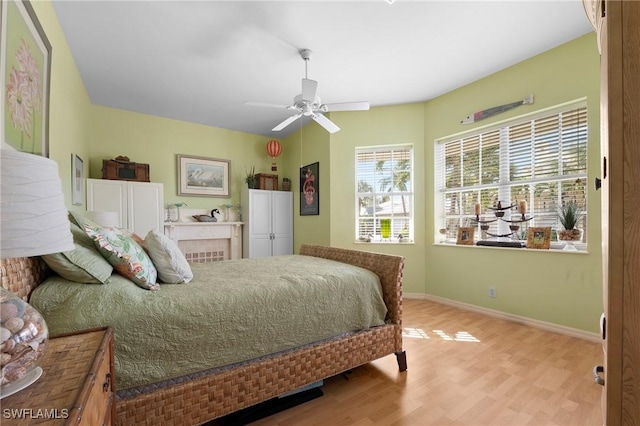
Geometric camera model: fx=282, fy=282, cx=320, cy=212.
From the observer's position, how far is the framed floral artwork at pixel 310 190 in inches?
176

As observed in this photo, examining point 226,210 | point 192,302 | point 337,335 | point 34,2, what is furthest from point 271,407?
point 226,210

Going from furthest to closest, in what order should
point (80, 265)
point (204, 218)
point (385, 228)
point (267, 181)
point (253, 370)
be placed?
1. point (267, 181)
2. point (204, 218)
3. point (385, 228)
4. point (253, 370)
5. point (80, 265)

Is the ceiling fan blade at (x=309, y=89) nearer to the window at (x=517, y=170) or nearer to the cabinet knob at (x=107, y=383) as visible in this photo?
the window at (x=517, y=170)

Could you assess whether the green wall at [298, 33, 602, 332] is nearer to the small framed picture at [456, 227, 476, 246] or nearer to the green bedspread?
the small framed picture at [456, 227, 476, 246]

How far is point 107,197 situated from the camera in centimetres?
355

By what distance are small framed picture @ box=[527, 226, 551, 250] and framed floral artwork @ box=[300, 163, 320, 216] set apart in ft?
8.82

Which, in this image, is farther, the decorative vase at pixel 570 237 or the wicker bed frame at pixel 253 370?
the decorative vase at pixel 570 237

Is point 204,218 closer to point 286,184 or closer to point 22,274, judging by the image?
point 286,184

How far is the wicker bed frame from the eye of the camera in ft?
3.87

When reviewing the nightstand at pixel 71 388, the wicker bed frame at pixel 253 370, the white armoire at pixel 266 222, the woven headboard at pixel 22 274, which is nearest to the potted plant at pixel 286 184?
the white armoire at pixel 266 222

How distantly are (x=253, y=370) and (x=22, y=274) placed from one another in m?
1.07

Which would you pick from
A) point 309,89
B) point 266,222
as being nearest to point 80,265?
point 309,89

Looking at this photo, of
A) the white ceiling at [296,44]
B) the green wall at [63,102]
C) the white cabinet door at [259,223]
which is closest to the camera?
the green wall at [63,102]

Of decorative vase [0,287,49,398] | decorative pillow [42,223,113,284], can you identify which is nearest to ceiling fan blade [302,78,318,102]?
decorative pillow [42,223,113,284]
